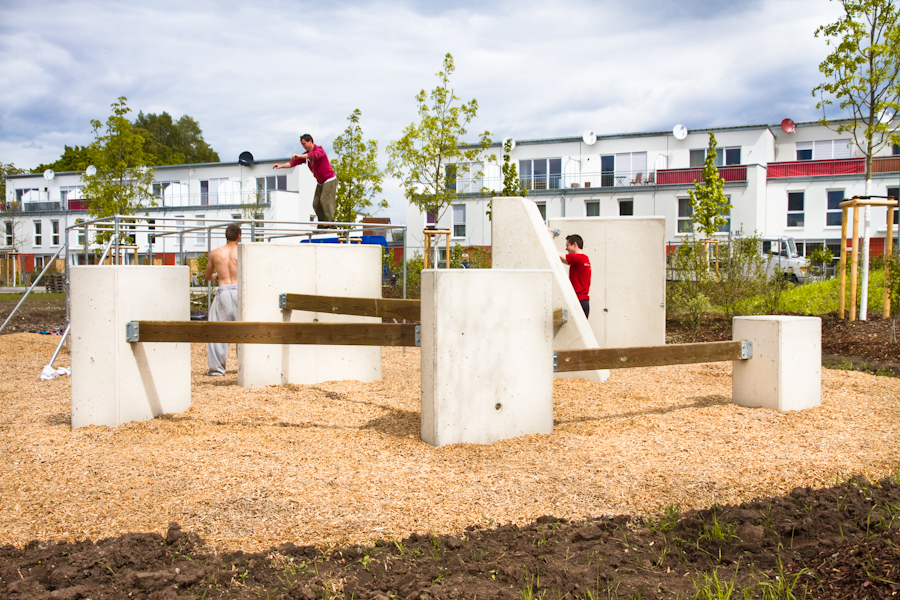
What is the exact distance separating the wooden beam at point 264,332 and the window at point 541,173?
36.7 m

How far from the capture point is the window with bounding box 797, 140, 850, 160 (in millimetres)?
37188

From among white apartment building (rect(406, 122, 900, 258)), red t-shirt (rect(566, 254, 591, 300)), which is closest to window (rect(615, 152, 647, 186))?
white apartment building (rect(406, 122, 900, 258))

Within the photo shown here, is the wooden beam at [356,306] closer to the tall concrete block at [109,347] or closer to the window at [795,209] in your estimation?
the tall concrete block at [109,347]

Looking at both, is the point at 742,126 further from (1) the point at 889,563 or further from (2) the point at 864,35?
(1) the point at 889,563

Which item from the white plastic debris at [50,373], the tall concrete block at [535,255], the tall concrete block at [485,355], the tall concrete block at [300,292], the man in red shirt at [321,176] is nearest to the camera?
the tall concrete block at [485,355]

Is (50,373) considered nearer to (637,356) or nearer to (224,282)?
(224,282)

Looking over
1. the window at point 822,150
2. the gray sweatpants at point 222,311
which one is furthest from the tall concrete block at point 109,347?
the window at point 822,150

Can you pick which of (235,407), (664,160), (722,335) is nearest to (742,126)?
(664,160)

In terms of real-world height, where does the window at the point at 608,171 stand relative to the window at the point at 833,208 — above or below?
above

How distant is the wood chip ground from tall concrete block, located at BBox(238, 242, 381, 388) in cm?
100

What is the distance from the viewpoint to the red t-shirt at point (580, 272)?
8516mm

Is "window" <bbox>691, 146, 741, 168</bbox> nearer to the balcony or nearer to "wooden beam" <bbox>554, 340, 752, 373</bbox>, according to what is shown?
the balcony

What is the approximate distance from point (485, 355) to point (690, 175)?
1384 inches

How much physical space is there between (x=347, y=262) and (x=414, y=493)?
4.57 metres
